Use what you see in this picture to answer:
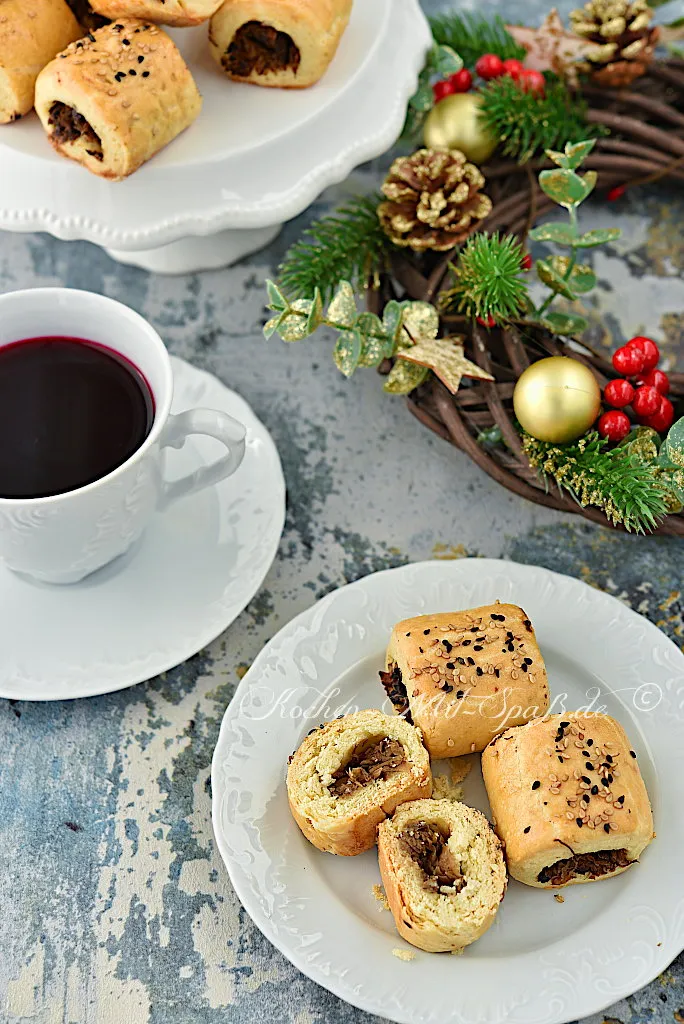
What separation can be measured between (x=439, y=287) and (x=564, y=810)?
0.64m

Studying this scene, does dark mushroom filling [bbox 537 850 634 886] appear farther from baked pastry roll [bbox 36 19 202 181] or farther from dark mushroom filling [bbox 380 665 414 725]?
baked pastry roll [bbox 36 19 202 181]

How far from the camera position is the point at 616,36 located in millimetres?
1262

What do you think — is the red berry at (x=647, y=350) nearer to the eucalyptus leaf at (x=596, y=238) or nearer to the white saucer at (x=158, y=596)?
the eucalyptus leaf at (x=596, y=238)

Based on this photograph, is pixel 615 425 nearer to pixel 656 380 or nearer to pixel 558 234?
pixel 656 380

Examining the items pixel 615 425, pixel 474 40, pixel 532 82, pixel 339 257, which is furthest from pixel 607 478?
pixel 474 40

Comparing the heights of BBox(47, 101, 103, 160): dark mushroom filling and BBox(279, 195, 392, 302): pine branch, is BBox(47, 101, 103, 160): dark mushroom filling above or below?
above

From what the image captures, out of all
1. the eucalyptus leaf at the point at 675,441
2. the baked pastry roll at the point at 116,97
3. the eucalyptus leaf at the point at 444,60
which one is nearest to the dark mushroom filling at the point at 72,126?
the baked pastry roll at the point at 116,97

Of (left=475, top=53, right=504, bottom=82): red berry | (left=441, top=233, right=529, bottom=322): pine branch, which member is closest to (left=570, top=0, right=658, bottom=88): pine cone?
(left=475, top=53, right=504, bottom=82): red berry

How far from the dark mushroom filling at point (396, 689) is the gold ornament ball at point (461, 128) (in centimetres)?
69

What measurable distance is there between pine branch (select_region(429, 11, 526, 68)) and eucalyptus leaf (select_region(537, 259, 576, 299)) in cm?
39

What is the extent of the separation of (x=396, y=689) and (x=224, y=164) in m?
0.60

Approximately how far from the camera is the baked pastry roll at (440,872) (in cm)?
82

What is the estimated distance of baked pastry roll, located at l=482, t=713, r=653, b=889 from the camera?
0.85m

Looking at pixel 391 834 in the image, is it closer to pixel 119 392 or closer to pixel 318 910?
pixel 318 910
